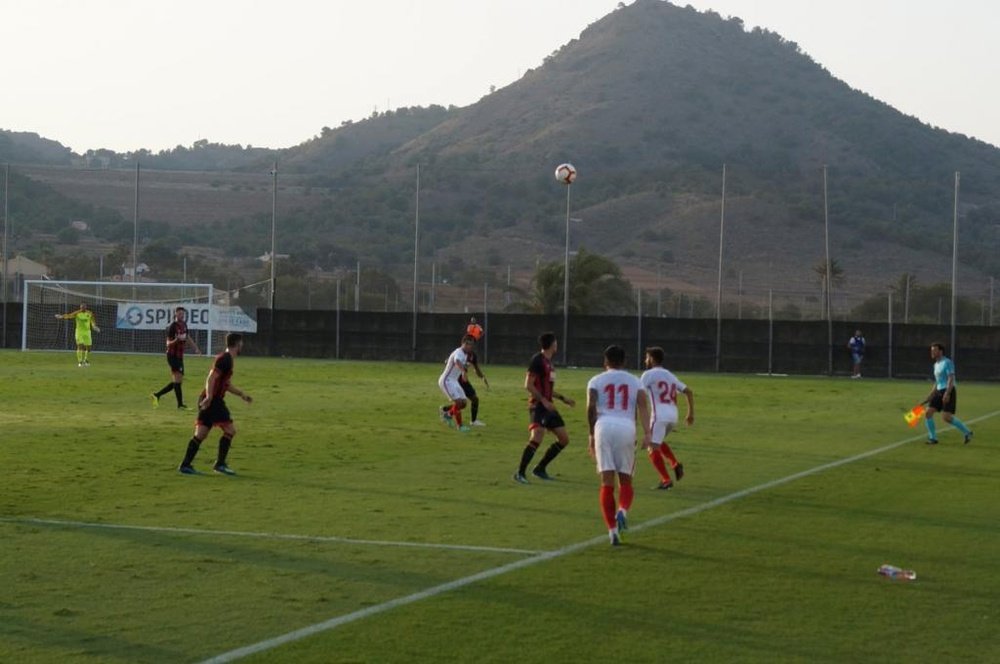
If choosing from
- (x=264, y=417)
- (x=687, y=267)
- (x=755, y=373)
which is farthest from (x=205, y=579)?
(x=687, y=267)

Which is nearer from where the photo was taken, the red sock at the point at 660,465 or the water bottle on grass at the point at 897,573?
the water bottle on grass at the point at 897,573

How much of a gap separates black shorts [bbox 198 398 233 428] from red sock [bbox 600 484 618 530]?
21.8 ft

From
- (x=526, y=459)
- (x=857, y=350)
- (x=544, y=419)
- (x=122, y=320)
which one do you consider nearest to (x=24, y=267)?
(x=122, y=320)

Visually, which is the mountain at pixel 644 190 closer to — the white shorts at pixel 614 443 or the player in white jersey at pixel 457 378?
the player in white jersey at pixel 457 378

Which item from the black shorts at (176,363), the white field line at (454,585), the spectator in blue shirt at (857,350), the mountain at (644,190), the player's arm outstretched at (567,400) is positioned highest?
the mountain at (644,190)

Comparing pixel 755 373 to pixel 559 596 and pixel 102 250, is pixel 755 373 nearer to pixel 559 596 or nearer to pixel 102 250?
pixel 559 596

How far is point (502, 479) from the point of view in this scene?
18.3 metres

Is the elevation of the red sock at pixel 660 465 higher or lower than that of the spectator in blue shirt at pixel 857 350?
lower

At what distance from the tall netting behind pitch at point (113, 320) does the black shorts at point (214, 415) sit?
41.9m

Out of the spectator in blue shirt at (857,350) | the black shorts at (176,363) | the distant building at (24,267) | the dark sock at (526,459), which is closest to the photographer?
the dark sock at (526,459)

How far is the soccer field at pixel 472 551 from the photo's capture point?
938 centimetres

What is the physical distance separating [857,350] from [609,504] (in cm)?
4344

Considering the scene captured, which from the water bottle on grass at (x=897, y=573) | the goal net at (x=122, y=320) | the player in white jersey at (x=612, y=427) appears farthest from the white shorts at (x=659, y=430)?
the goal net at (x=122, y=320)

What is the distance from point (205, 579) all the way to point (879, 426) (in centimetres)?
2031
